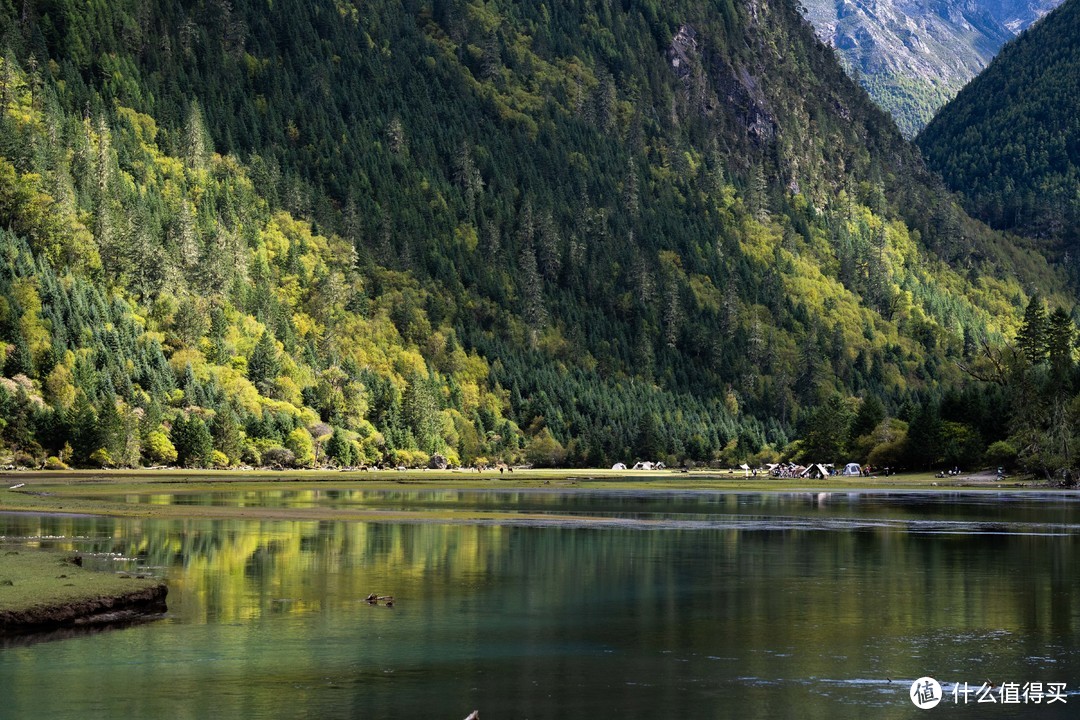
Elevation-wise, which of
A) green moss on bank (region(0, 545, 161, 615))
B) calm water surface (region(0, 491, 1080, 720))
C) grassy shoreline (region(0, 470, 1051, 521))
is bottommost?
calm water surface (region(0, 491, 1080, 720))

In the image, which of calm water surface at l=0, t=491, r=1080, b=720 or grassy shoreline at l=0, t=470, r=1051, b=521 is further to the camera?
grassy shoreline at l=0, t=470, r=1051, b=521

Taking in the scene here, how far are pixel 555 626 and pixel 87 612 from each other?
12.5m

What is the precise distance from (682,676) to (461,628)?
824cm

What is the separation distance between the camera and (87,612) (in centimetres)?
3756

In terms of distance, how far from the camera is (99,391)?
575 ft

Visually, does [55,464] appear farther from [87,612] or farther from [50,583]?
[87,612]

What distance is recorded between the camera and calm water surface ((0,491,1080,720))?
2914cm

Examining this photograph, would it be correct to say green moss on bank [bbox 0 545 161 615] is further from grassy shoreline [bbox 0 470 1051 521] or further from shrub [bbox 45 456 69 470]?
shrub [bbox 45 456 69 470]

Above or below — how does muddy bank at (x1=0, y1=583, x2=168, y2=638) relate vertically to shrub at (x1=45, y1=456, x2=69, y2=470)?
below

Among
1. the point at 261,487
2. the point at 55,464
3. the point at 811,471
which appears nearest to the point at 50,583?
the point at 261,487

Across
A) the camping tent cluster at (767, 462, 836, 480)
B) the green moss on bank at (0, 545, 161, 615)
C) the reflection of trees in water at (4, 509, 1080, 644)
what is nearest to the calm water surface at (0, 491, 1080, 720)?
the reflection of trees in water at (4, 509, 1080, 644)

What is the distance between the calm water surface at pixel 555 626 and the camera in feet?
95.6

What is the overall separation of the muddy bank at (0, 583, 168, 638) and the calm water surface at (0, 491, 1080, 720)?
1010mm

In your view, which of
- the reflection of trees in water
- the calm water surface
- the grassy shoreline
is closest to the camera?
the calm water surface
